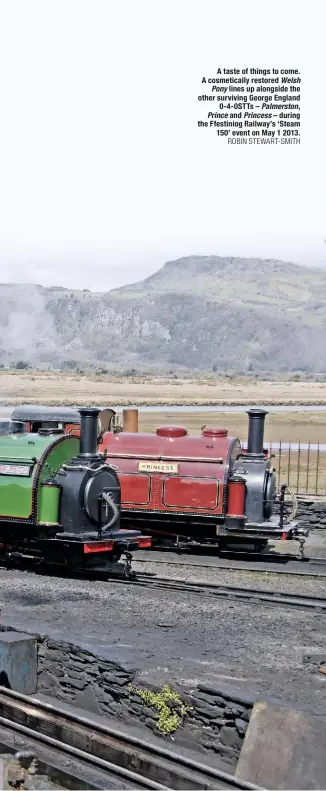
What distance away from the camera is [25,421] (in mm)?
17906

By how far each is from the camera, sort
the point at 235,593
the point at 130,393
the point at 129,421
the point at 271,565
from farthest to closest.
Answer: the point at 130,393, the point at 129,421, the point at 271,565, the point at 235,593

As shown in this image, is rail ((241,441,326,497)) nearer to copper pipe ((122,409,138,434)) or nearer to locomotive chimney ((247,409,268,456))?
locomotive chimney ((247,409,268,456))

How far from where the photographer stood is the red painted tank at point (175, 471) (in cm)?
1786

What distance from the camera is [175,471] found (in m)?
18.1

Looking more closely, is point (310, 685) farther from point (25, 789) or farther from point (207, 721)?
point (25, 789)

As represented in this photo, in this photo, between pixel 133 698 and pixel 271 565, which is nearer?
pixel 133 698

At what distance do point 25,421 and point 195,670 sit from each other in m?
8.32

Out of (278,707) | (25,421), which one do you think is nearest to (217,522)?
(25,421)

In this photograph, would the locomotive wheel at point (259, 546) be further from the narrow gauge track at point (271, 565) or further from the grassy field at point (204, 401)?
the grassy field at point (204, 401)

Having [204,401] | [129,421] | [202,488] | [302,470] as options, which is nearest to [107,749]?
[202,488]

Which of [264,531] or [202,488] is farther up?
[202,488]

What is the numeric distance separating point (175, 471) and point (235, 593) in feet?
12.8

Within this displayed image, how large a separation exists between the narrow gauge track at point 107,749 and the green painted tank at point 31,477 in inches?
188

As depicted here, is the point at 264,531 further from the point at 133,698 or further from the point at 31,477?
the point at 133,698
